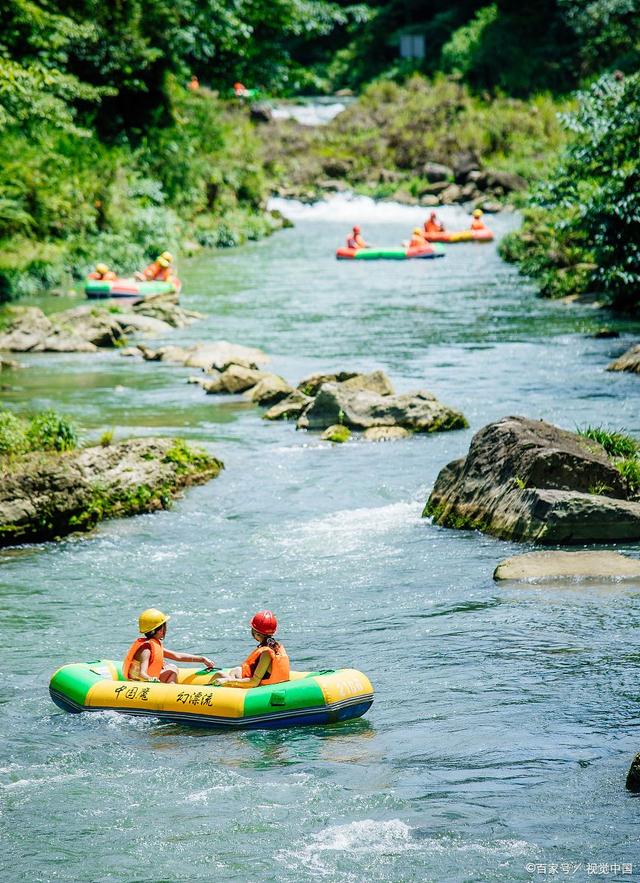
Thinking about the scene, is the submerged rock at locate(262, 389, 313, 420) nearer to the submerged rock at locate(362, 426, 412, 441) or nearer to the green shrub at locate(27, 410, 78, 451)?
the submerged rock at locate(362, 426, 412, 441)

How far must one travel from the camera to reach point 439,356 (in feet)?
65.1

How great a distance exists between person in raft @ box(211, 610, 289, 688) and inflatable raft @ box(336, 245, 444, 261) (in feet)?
79.0

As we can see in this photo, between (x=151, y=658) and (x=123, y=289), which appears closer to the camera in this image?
(x=151, y=658)

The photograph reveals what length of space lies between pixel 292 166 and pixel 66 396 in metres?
31.9

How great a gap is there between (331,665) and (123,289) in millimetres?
17830

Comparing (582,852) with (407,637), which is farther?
(407,637)

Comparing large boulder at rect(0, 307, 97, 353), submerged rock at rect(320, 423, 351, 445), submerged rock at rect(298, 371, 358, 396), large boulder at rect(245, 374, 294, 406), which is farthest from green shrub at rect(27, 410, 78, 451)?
large boulder at rect(0, 307, 97, 353)

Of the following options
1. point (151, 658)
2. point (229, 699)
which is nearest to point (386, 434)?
point (151, 658)

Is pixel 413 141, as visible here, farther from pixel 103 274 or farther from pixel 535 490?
pixel 535 490

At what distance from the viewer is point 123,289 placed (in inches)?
1009

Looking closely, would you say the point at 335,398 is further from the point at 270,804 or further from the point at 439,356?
the point at 270,804

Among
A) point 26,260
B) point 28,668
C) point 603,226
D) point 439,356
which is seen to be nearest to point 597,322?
point 603,226

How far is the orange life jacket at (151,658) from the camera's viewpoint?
27.5ft

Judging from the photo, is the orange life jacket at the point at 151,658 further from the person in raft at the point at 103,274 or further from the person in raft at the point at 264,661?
the person in raft at the point at 103,274
